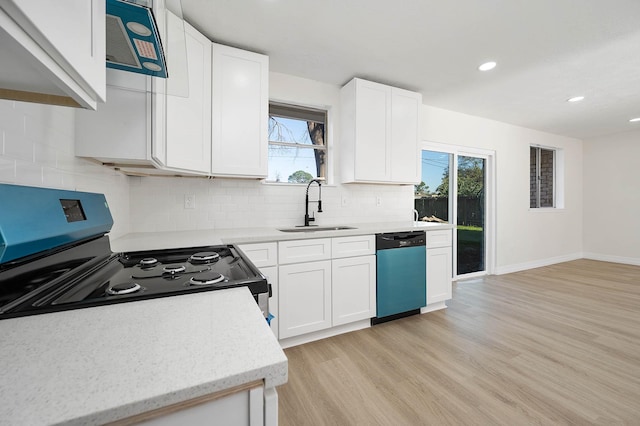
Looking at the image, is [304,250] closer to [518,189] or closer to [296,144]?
[296,144]

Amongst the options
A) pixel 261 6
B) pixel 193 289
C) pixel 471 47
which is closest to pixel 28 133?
pixel 193 289

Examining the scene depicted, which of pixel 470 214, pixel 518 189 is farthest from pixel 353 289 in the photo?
pixel 518 189

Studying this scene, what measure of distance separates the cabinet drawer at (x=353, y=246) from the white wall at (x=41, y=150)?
164 centimetres

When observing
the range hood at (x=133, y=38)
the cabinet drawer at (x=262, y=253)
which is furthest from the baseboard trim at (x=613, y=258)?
the range hood at (x=133, y=38)

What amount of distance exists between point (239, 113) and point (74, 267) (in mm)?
1641

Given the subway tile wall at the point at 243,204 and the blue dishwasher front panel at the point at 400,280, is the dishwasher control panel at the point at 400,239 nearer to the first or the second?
the blue dishwasher front panel at the point at 400,280

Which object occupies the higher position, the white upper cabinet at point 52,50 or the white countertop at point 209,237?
the white upper cabinet at point 52,50

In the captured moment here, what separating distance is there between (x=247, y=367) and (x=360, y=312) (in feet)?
7.06

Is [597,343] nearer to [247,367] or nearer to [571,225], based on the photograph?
[247,367]

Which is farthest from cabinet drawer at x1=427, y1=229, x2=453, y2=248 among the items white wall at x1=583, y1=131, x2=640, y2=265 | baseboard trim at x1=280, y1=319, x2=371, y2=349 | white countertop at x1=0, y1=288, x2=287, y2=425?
white wall at x1=583, y1=131, x2=640, y2=265

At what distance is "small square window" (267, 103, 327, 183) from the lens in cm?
281

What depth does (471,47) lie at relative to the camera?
Answer: 2318 millimetres

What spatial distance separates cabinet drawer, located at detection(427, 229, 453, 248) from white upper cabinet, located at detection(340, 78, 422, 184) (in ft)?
2.12

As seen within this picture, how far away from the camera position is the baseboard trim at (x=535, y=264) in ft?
14.4
